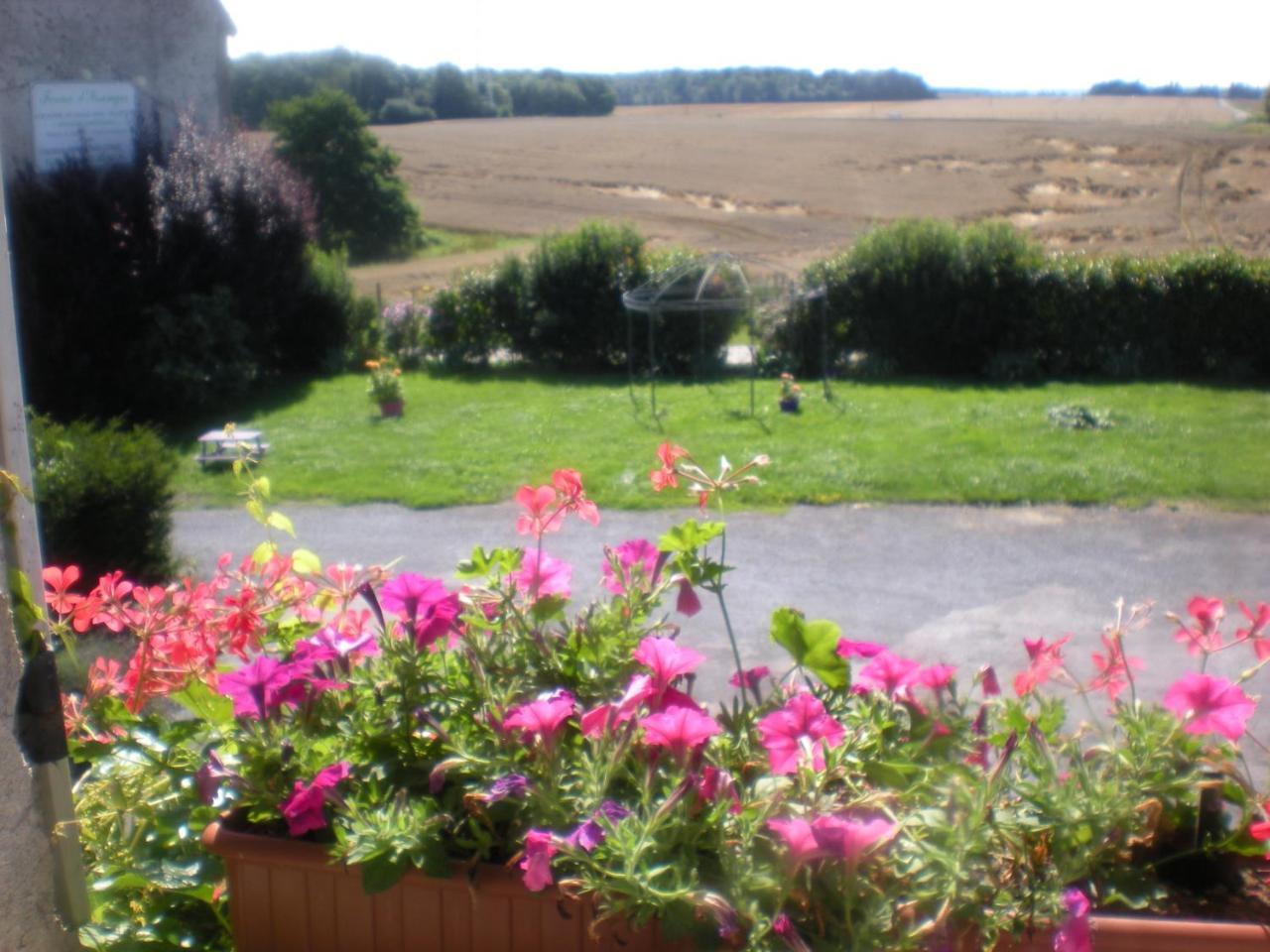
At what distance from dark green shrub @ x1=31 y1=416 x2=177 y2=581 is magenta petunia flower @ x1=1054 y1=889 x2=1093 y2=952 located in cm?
481

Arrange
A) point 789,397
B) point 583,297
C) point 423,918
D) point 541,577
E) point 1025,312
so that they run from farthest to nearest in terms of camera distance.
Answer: point 583,297 → point 1025,312 → point 789,397 → point 541,577 → point 423,918

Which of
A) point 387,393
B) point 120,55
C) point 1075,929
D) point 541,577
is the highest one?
point 120,55

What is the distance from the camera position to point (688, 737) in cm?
138

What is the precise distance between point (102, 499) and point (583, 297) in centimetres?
982

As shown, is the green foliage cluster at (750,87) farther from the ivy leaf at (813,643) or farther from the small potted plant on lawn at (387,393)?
the ivy leaf at (813,643)

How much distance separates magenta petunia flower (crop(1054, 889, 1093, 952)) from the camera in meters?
1.31

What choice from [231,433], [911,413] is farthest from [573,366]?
[231,433]

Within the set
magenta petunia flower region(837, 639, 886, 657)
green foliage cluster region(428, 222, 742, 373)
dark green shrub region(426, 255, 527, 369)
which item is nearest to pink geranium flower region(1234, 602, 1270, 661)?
magenta petunia flower region(837, 639, 886, 657)

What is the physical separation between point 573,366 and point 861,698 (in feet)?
44.7

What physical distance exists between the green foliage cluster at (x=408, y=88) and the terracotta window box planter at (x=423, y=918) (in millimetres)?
14235

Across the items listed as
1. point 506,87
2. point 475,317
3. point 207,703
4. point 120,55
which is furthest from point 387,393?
point 506,87

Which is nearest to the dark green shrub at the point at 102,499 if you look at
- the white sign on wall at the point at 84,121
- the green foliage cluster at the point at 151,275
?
the green foliage cluster at the point at 151,275

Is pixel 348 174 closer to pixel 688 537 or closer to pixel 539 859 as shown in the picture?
pixel 688 537

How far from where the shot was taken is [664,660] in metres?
1.51
